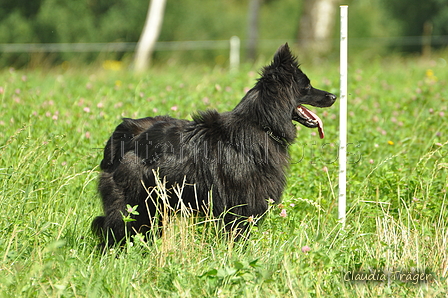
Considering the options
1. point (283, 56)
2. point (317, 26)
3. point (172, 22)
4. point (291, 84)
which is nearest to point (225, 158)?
point (291, 84)

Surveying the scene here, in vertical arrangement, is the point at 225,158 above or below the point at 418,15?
below

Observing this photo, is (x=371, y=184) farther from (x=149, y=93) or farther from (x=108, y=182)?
(x=149, y=93)

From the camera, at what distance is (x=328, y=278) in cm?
274

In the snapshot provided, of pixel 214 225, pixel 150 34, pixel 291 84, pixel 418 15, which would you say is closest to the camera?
pixel 214 225

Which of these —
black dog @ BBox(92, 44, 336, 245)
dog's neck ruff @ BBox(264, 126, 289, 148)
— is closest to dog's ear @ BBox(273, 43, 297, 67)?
black dog @ BBox(92, 44, 336, 245)

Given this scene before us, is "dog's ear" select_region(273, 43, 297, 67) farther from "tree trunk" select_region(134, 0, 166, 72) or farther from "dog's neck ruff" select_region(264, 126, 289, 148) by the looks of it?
"tree trunk" select_region(134, 0, 166, 72)

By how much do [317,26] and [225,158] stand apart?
33.8ft

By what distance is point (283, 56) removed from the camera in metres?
3.24

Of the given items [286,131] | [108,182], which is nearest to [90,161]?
[108,182]

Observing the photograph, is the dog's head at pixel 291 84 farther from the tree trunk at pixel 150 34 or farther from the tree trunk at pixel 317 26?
the tree trunk at pixel 150 34

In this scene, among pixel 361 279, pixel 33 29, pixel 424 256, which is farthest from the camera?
pixel 33 29

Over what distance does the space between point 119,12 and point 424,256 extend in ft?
58.5

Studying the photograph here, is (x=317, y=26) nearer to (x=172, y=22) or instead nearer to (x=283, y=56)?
(x=172, y=22)

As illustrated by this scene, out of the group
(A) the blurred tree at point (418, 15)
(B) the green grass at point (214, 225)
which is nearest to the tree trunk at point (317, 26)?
(B) the green grass at point (214, 225)
